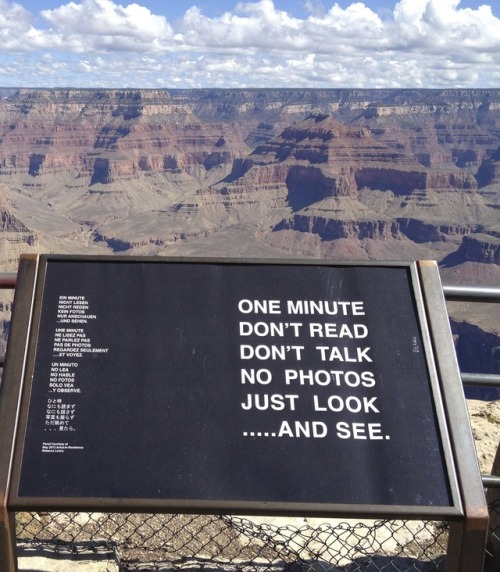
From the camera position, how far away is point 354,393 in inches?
133

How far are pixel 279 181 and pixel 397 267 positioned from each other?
580 feet

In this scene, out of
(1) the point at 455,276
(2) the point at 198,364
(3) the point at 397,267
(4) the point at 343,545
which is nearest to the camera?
(2) the point at 198,364

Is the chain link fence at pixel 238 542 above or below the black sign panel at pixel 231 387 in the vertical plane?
below

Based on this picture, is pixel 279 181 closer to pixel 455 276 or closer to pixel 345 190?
pixel 345 190

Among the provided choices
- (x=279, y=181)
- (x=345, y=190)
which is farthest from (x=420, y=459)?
(x=279, y=181)

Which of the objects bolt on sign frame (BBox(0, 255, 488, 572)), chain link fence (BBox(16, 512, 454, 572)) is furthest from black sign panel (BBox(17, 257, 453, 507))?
chain link fence (BBox(16, 512, 454, 572))

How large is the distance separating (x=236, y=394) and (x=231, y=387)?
0.05 m

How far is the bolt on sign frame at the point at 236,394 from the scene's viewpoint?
123 inches

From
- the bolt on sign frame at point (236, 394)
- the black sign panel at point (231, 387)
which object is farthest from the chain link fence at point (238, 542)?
the black sign panel at point (231, 387)

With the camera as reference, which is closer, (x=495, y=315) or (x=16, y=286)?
(x=16, y=286)

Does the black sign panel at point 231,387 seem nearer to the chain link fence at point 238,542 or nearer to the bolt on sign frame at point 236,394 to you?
the bolt on sign frame at point 236,394

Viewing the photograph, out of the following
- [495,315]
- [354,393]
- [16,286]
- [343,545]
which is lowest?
[343,545]

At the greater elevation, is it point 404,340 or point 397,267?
point 397,267

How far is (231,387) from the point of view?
11.1ft
